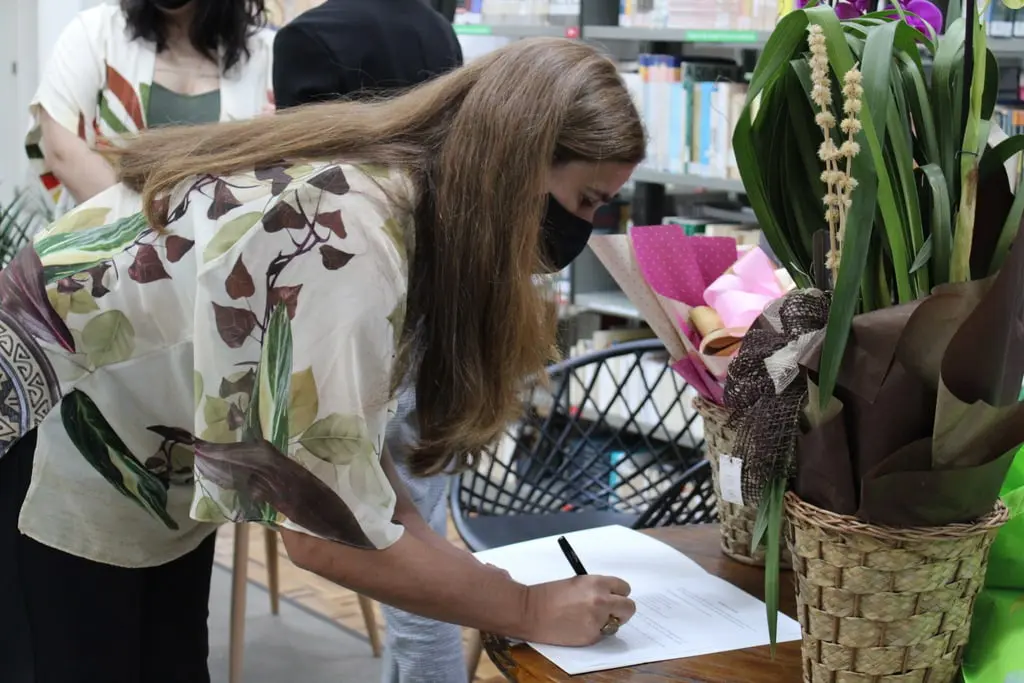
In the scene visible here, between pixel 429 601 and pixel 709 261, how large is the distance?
0.51 m

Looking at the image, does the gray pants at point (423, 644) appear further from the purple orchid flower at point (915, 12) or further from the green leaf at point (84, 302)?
the purple orchid flower at point (915, 12)

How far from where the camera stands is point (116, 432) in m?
1.17

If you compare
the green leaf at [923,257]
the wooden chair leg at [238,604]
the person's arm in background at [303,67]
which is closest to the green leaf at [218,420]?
the green leaf at [923,257]

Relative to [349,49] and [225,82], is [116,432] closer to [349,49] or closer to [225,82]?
[349,49]

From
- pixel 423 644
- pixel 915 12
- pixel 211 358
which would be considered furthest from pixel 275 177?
pixel 423 644

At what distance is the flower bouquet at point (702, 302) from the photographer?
1.26 m

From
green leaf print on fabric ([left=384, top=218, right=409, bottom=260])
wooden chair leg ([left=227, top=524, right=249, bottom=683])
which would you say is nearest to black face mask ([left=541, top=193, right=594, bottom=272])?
green leaf print on fabric ([left=384, top=218, right=409, bottom=260])

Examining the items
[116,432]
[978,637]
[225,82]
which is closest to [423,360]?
[116,432]

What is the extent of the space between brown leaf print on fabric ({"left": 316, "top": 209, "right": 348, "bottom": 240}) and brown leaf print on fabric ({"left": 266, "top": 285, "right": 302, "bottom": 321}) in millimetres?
56

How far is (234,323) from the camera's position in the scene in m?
1.03

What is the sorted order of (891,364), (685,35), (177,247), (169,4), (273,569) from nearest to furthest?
(891,364) < (177,247) < (169,4) < (273,569) < (685,35)

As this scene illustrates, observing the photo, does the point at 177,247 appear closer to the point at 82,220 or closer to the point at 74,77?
the point at 82,220

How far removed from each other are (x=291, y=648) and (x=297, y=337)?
198 centimetres

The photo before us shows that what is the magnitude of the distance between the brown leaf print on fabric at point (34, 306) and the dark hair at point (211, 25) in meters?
1.37
